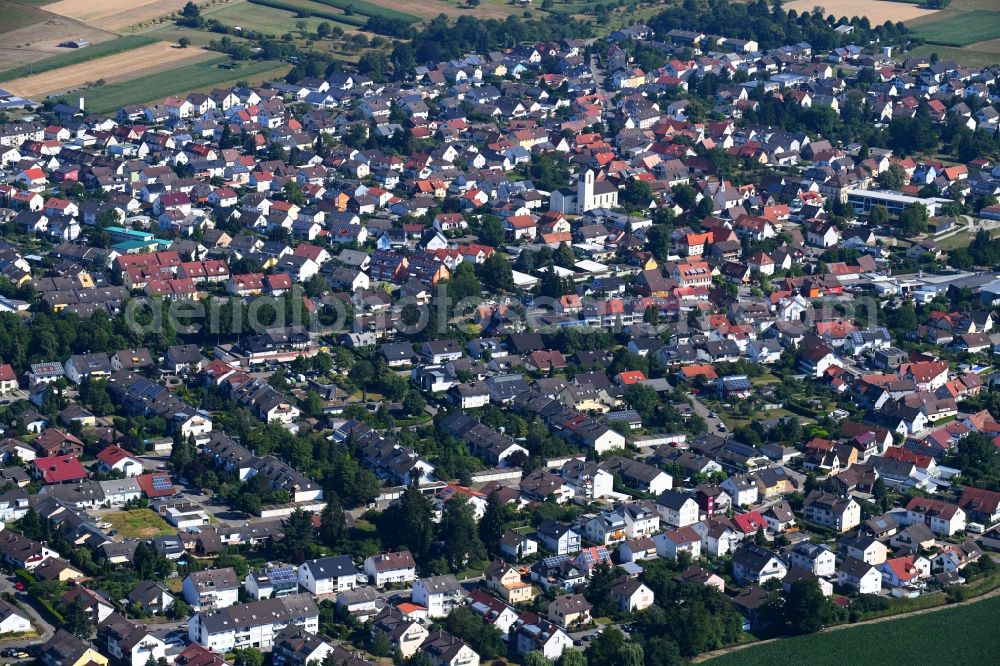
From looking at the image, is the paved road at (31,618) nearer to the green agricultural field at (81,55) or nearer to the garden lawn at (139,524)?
the garden lawn at (139,524)

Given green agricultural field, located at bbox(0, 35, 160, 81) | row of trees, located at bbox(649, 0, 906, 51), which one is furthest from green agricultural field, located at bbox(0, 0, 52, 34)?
row of trees, located at bbox(649, 0, 906, 51)

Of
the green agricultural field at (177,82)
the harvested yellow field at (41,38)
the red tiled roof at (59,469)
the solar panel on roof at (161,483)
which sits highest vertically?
the harvested yellow field at (41,38)

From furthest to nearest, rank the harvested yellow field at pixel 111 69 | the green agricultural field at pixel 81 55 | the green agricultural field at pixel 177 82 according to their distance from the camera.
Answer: the green agricultural field at pixel 81 55 → the harvested yellow field at pixel 111 69 → the green agricultural field at pixel 177 82

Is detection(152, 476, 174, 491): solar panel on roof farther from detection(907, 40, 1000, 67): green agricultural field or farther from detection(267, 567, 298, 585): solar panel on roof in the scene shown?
detection(907, 40, 1000, 67): green agricultural field

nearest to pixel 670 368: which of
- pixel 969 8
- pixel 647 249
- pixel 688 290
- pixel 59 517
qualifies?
pixel 688 290

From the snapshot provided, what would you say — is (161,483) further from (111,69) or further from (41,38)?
(41,38)

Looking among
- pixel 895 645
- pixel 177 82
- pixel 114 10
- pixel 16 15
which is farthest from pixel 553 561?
pixel 114 10

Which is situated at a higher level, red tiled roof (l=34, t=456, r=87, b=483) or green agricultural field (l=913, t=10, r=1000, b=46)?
green agricultural field (l=913, t=10, r=1000, b=46)

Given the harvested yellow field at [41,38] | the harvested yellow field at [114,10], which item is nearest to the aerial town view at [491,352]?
the harvested yellow field at [41,38]
